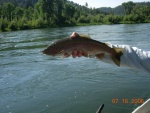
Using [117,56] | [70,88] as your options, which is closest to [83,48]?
[117,56]

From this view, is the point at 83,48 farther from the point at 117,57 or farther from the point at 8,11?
the point at 8,11

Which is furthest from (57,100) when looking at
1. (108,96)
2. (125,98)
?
(125,98)

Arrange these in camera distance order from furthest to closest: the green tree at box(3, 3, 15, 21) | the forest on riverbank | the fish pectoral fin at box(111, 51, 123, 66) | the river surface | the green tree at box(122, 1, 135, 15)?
the green tree at box(122, 1, 135, 15)
the green tree at box(3, 3, 15, 21)
the forest on riverbank
the river surface
the fish pectoral fin at box(111, 51, 123, 66)

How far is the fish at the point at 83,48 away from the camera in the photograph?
3082 millimetres

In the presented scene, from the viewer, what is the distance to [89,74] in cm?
1259

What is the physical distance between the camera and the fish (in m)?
3.08

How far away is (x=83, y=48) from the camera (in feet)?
10.3

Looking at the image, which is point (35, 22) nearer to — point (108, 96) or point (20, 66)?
point (20, 66)

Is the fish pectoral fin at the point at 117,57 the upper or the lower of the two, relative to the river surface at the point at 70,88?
upper

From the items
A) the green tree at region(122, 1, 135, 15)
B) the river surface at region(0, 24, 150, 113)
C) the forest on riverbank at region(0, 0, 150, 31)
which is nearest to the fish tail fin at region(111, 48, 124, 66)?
the river surface at region(0, 24, 150, 113)
